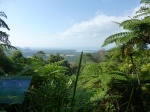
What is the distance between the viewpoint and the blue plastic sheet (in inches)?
44.1

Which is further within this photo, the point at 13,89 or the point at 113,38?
the point at 113,38

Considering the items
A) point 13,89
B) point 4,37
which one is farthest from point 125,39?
point 13,89

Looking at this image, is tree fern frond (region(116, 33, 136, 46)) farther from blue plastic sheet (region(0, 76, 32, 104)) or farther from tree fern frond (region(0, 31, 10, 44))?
blue plastic sheet (region(0, 76, 32, 104))

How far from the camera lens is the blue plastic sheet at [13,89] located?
1.12m

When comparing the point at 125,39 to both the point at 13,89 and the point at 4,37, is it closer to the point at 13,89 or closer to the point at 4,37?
the point at 4,37

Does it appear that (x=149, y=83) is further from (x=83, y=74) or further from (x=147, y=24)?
(x=83, y=74)

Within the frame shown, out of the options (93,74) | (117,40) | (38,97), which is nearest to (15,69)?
(93,74)

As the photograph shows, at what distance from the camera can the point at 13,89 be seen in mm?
1205

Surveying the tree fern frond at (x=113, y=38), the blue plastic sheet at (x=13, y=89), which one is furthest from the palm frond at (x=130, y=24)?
the blue plastic sheet at (x=13, y=89)

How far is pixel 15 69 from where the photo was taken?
3666mm

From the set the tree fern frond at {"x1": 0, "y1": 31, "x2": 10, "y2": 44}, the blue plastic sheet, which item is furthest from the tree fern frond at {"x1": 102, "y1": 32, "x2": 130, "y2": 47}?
the blue plastic sheet

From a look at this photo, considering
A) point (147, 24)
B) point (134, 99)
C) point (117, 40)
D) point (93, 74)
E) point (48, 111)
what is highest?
point (147, 24)

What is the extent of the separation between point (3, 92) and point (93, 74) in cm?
401

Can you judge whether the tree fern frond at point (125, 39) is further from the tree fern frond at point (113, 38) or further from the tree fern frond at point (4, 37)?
the tree fern frond at point (4, 37)
